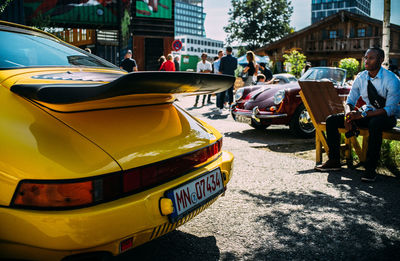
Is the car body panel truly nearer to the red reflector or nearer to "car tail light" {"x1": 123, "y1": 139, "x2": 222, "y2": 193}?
"car tail light" {"x1": 123, "y1": 139, "x2": 222, "y2": 193}

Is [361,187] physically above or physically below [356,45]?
below

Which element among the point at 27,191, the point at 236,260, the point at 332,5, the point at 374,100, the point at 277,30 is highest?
the point at 332,5

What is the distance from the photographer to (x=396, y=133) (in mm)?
3783

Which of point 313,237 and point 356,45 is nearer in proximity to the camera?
point 313,237

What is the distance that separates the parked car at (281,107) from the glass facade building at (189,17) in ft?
552

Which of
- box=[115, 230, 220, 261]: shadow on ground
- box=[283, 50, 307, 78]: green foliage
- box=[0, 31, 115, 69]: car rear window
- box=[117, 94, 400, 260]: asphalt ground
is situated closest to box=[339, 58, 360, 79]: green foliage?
box=[283, 50, 307, 78]: green foliage

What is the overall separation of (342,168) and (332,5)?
12094 centimetres

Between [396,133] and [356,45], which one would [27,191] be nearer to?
[396,133]

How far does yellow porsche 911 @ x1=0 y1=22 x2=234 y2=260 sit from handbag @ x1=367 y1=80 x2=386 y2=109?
2.63 m

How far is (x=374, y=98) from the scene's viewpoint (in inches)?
159

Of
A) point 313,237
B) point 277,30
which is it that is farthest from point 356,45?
point 313,237

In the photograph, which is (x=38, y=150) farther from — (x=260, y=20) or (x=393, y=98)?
(x=260, y=20)

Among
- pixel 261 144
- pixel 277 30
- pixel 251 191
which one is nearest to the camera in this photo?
pixel 251 191

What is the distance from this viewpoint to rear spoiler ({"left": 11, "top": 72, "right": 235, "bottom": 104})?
1525mm
